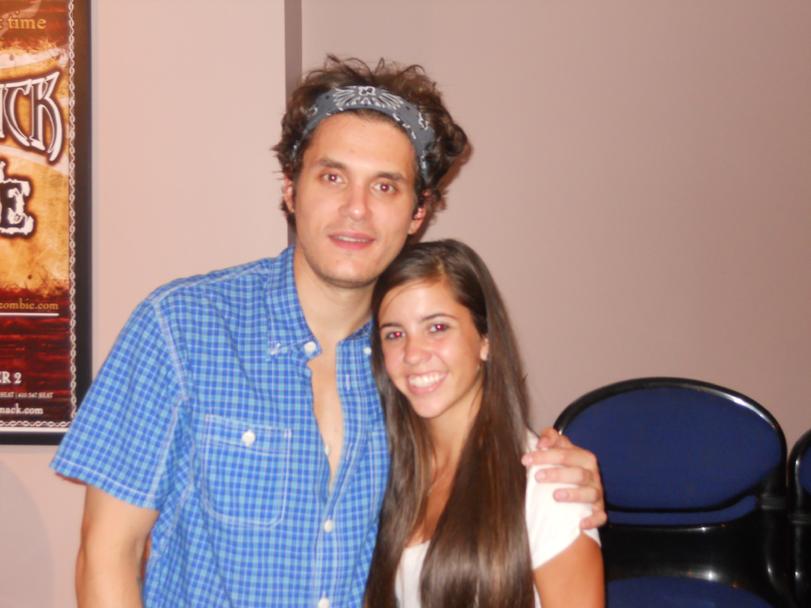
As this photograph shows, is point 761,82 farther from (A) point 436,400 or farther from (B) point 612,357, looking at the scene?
(A) point 436,400

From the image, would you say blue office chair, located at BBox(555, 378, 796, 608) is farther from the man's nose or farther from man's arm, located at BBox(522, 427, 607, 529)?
the man's nose

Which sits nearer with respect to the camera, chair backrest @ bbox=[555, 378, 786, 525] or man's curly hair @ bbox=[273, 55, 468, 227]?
man's curly hair @ bbox=[273, 55, 468, 227]

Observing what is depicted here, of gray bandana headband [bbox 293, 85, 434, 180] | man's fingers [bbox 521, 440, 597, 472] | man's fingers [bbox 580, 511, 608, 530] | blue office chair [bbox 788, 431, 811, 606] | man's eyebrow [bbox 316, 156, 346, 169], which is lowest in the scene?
blue office chair [bbox 788, 431, 811, 606]

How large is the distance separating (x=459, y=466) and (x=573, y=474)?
0.80ft

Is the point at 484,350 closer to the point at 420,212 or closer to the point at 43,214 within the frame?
the point at 420,212

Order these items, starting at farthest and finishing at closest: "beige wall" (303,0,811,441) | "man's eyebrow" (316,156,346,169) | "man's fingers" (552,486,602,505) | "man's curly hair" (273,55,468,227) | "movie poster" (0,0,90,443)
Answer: "beige wall" (303,0,811,441) → "movie poster" (0,0,90,443) → "man's curly hair" (273,55,468,227) → "man's eyebrow" (316,156,346,169) → "man's fingers" (552,486,602,505)

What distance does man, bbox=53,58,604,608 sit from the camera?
52.0 inches

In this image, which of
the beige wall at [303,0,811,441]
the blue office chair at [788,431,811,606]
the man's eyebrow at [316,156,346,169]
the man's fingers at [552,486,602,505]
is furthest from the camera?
the beige wall at [303,0,811,441]

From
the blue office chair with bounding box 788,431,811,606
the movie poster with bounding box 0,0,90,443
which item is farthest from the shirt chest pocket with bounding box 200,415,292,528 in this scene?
the blue office chair with bounding box 788,431,811,606

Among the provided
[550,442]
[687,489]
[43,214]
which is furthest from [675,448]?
[43,214]

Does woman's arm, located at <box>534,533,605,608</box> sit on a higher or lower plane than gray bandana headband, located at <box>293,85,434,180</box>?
lower

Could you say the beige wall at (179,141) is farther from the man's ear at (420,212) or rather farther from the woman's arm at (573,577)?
the woman's arm at (573,577)

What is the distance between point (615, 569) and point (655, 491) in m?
0.23

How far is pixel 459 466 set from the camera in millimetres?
1576
